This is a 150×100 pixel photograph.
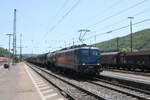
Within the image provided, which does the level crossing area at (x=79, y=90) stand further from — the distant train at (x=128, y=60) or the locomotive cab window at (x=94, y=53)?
the distant train at (x=128, y=60)

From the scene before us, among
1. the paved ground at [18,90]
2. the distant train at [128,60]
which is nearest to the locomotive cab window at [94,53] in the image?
the paved ground at [18,90]

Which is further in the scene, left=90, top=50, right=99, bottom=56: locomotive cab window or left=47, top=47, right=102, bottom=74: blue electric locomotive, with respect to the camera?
left=90, top=50, right=99, bottom=56: locomotive cab window

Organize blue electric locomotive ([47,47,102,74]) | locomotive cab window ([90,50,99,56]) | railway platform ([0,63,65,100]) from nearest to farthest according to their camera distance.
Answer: railway platform ([0,63,65,100])
blue electric locomotive ([47,47,102,74])
locomotive cab window ([90,50,99,56])

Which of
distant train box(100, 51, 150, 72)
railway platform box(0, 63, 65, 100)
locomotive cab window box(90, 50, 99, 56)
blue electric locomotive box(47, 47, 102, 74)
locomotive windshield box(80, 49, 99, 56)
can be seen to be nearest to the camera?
railway platform box(0, 63, 65, 100)

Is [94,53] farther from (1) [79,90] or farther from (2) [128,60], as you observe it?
(2) [128,60]

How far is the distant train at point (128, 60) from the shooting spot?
3859cm

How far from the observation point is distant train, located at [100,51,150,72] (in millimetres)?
38594

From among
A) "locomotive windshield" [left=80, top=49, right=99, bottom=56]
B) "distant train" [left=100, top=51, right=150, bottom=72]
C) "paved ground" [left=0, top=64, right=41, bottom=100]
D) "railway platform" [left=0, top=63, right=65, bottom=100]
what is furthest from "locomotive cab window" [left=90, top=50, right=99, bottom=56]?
"distant train" [left=100, top=51, right=150, bottom=72]

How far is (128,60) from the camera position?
44375 mm

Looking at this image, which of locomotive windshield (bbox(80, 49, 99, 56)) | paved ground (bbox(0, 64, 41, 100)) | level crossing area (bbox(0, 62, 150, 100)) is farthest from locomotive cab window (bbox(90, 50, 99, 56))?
paved ground (bbox(0, 64, 41, 100))

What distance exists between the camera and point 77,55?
89.7 feet

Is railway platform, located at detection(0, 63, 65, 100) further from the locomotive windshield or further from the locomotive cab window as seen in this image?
the locomotive cab window

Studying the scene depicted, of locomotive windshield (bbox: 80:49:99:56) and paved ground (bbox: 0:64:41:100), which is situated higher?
locomotive windshield (bbox: 80:49:99:56)

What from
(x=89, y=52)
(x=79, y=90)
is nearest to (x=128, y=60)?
(x=89, y=52)
